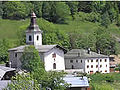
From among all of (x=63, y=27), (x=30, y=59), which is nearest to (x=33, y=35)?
(x=30, y=59)

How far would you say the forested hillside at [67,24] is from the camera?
281 feet

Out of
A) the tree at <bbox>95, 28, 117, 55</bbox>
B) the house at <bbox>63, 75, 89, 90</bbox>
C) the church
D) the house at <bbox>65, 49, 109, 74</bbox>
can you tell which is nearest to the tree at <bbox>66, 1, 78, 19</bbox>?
the tree at <bbox>95, 28, 117, 55</bbox>

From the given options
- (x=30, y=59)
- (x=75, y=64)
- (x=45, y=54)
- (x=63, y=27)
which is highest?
(x=63, y=27)

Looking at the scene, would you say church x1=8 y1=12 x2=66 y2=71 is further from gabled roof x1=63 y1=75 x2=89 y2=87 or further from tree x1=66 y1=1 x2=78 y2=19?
tree x1=66 y1=1 x2=78 y2=19

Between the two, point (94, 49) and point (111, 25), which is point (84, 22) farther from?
point (94, 49)

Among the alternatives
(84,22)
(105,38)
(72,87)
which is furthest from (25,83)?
(84,22)

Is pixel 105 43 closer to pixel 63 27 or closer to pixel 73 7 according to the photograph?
pixel 63 27

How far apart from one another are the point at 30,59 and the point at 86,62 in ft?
40.9

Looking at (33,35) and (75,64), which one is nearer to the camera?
(33,35)

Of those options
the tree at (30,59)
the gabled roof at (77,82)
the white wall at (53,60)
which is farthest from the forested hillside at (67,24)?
the gabled roof at (77,82)

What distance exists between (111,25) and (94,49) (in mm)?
36387

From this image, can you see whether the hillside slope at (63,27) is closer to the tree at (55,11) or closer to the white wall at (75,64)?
the tree at (55,11)

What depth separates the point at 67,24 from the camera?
117 meters

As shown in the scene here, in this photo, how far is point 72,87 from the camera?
4497cm
